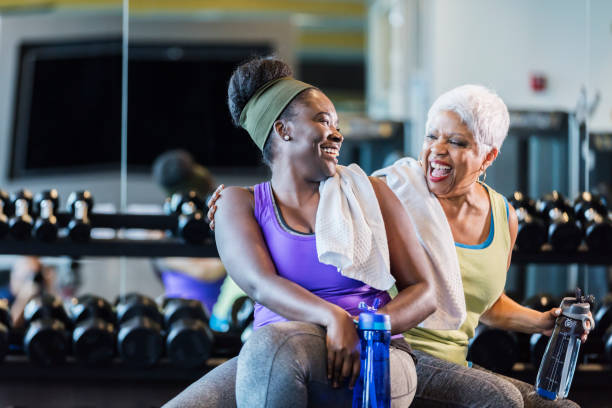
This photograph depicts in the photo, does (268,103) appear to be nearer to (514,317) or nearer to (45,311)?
(514,317)

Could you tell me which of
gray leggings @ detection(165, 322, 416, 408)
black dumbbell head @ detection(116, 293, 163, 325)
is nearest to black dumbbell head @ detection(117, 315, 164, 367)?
black dumbbell head @ detection(116, 293, 163, 325)

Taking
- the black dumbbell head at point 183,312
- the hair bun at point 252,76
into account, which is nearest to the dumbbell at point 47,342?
the black dumbbell head at point 183,312

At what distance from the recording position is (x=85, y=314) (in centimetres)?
280

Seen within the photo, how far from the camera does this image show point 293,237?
164 centimetres

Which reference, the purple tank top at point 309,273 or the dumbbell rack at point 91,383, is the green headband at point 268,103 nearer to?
the purple tank top at point 309,273

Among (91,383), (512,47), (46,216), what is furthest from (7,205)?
(512,47)

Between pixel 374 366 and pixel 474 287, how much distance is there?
586 mm

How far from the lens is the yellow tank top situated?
6.15ft

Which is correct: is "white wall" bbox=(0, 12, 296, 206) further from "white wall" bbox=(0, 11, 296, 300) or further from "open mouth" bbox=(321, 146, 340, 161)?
"open mouth" bbox=(321, 146, 340, 161)

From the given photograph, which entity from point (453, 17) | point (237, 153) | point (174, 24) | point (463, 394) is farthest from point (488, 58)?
point (463, 394)

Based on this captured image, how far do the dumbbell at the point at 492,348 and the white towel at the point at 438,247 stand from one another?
2.58 feet

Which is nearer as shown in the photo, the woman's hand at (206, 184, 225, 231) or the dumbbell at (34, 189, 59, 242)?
the woman's hand at (206, 184, 225, 231)

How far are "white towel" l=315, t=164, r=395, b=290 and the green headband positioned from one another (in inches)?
6.9

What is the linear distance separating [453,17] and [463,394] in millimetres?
4122
